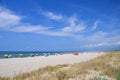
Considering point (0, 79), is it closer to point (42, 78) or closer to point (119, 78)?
point (42, 78)

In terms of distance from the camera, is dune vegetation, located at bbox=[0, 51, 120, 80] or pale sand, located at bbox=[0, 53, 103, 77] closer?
dune vegetation, located at bbox=[0, 51, 120, 80]

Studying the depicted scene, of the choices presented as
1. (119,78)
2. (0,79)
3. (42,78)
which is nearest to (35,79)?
(42,78)

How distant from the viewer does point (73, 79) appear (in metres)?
8.14

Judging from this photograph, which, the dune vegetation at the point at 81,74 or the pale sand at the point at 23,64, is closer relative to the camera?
the dune vegetation at the point at 81,74

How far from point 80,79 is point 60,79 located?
2.45ft

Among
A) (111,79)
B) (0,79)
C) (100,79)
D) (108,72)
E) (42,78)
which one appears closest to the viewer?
(100,79)

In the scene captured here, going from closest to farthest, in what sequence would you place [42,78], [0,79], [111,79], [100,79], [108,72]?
[100,79] → [111,79] → [42,78] → [108,72] → [0,79]

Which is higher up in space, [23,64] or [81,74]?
[23,64]

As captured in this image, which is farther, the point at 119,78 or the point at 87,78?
the point at 87,78

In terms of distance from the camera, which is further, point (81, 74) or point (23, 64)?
point (23, 64)

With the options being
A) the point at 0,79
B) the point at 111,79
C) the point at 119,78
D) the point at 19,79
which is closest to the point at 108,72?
the point at 111,79

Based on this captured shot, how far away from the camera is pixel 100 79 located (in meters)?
7.16

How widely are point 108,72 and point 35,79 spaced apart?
3.12 m

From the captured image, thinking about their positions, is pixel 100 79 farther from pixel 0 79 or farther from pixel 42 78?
pixel 0 79
